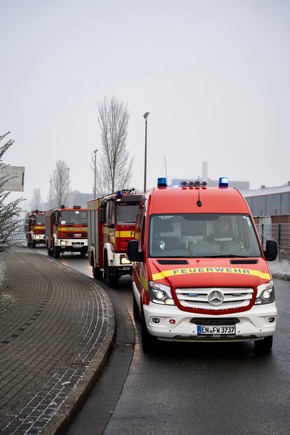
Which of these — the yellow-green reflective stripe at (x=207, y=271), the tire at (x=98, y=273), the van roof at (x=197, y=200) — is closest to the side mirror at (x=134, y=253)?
the van roof at (x=197, y=200)

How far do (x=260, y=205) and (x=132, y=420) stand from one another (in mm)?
52299

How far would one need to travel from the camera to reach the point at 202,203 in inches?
345

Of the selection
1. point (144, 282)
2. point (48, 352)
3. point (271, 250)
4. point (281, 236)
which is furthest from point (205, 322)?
point (281, 236)

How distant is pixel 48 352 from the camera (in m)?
7.14

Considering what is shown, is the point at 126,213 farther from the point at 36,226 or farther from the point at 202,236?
the point at 36,226

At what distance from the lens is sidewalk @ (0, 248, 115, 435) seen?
4.90 meters

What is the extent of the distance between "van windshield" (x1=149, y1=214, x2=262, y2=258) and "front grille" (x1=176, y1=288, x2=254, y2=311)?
37.3 inches

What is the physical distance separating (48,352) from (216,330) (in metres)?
2.02

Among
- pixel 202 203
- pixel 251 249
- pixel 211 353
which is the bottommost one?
pixel 211 353

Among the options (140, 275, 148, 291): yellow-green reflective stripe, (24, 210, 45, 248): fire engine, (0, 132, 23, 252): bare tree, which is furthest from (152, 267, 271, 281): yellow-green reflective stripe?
(24, 210, 45, 248): fire engine

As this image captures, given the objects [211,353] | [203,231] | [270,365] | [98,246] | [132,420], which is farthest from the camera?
[98,246]

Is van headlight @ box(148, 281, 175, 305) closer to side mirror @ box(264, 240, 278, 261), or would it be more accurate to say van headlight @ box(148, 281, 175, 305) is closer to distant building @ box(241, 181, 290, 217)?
side mirror @ box(264, 240, 278, 261)

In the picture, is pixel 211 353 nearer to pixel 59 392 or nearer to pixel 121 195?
pixel 59 392

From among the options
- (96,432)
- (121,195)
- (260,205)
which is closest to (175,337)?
(96,432)
